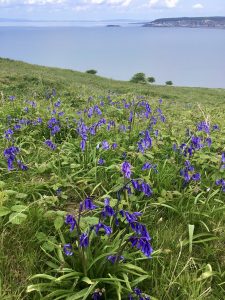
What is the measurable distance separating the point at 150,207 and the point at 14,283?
160 centimetres

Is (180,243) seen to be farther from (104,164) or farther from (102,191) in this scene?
(104,164)

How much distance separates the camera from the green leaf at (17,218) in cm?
332

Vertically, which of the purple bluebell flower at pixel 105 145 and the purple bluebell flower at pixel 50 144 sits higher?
the purple bluebell flower at pixel 105 145

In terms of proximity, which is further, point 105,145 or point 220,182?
point 105,145

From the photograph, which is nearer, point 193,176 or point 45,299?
point 45,299

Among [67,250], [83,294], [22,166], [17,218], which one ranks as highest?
[22,166]

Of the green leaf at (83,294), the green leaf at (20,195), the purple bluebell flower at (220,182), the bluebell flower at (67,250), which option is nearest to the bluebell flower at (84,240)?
the bluebell flower at (67,250)

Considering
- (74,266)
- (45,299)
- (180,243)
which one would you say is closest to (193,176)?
(180,243)

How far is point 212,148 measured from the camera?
5.54 meters

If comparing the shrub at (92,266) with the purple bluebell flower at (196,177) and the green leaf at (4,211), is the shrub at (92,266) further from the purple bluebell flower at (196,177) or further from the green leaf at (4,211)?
the purple bluebell flower at (196,177)

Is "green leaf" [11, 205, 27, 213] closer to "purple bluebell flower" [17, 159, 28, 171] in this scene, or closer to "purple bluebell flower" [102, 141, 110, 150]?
"purple bluebell flower" [17, 159, 28, 171]

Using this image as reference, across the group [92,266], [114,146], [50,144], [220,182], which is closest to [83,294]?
[92,266]

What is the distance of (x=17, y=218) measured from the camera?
3361 millimetres

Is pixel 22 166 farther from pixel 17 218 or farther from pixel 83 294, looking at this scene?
pixel 83 294
